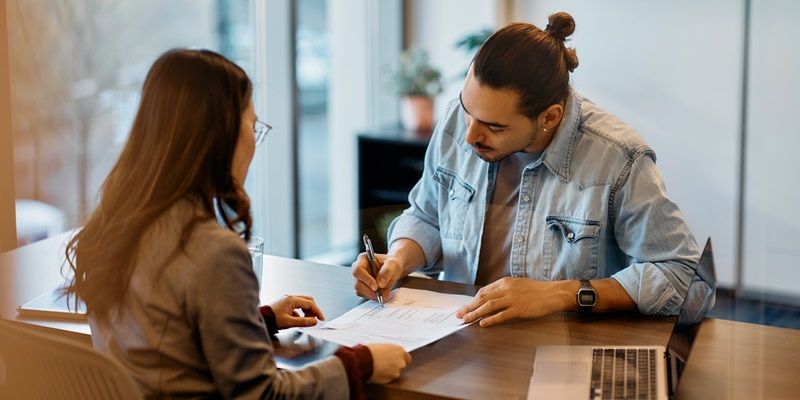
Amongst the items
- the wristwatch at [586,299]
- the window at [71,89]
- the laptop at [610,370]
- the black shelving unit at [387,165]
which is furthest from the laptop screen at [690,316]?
the black shelving unit at [387,165]

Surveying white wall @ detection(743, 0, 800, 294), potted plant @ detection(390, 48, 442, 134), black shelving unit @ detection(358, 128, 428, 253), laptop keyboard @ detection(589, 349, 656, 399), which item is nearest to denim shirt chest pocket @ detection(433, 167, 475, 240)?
laptop keyboard @ detection(589, 349, 656, 399)

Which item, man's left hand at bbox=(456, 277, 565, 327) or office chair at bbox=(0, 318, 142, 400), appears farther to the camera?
man's left hand at bbox=(456, 277, 565, 327)

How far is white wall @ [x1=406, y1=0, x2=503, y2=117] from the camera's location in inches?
144

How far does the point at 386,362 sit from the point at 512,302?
30 cm

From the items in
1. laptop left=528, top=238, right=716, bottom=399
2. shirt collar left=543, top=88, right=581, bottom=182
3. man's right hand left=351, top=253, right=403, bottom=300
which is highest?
shirt collar left=543, top=88, right=581, bottom=182

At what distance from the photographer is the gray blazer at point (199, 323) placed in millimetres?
1180

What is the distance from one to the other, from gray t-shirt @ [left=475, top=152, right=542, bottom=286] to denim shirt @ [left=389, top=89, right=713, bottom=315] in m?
0.01

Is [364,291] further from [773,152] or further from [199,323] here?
[773,152]

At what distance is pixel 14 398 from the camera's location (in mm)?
1460

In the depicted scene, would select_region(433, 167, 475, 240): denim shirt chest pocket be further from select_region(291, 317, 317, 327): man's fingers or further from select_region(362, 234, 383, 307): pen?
select_region(291, 317, 317, 327): man's fingers

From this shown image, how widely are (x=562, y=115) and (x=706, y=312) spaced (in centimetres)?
41

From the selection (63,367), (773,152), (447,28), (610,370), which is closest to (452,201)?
(610,370)

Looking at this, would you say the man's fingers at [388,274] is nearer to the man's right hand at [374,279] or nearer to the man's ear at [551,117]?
the man's right hand at [374,279]

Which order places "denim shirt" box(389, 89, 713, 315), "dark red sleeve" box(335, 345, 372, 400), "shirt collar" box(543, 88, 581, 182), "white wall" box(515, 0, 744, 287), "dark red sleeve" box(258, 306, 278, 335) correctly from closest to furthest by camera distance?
"dark red sleeve" box(335, 345, 372, 400)
"dark red sleeve" box(258, 306, 278, 335)
"denim shirt" box(389, 89, 713, 315)
"shirt collar" box(543, 88, 581, 182)
"white wall" box(515, 0, 744, 287)
